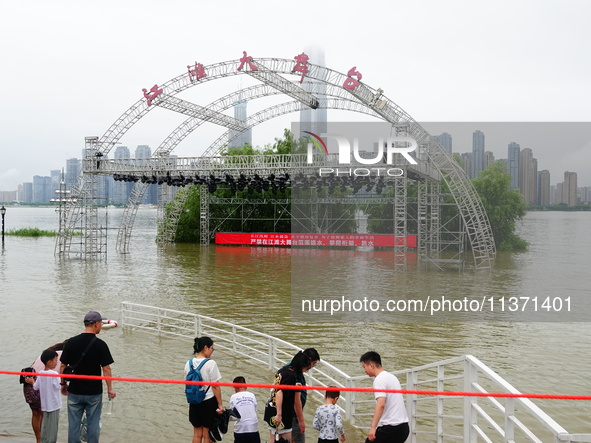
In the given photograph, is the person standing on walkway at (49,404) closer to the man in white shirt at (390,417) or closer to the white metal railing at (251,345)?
the man in white shirt at (390,417)

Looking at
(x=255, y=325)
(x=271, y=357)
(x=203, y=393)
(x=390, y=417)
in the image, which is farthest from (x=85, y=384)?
(x=255, y=325)

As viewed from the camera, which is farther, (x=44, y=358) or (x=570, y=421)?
(x=570, y=421)

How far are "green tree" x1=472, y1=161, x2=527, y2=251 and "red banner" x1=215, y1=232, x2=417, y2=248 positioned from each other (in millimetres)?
7296

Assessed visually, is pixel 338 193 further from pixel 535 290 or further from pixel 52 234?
pixel 52 234

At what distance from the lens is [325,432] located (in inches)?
214

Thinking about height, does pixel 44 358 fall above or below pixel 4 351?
above

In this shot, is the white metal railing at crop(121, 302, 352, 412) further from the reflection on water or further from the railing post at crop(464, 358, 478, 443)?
the railing post at crop(464, 358, 478, 443)

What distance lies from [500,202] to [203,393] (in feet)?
137

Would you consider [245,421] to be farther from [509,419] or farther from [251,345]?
[251,345]

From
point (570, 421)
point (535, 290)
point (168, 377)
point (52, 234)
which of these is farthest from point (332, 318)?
point (52, 234)

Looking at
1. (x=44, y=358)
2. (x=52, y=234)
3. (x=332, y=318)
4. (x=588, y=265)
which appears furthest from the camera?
(x=52, y=234)

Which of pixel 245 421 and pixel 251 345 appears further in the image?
pixel 251 345

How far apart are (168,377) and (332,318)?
738cm

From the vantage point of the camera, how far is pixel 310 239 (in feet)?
146
